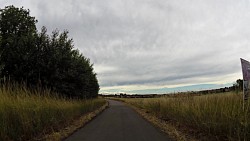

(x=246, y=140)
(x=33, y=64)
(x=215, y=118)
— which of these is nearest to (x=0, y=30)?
(x=33, y=64)

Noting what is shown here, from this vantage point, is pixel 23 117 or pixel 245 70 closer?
pixel 245 70

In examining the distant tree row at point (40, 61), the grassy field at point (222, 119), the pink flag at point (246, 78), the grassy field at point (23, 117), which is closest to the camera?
the grassy field at point (222, 119)

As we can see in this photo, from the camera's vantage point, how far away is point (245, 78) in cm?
→ 970

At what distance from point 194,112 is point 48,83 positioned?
1298 centimetres

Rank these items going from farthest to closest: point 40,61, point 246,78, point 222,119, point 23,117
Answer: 1. point 40,61
2. point 23,117
3. point 246,78
4. point 222,119

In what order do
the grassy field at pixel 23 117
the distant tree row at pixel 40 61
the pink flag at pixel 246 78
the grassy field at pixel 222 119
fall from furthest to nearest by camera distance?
the distant tree row at pixel 40 61, the grassy field at pixel 23 117, the pink flag at pixel 246 78, the grassy field at pixel 222 119

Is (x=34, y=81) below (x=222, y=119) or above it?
above

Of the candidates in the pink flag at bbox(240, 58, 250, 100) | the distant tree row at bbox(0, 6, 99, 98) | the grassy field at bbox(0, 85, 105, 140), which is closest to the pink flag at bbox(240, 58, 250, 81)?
the pink flag at bbox(240, 58, 250, 100)

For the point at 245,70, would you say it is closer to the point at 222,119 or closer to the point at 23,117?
the point at 222,119

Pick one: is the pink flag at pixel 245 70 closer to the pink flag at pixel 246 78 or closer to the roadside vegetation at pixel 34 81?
the pink flag at pixel 246 78

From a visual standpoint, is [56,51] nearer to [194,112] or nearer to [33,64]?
[33,64]

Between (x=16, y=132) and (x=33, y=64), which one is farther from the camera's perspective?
(x=33, y=64)

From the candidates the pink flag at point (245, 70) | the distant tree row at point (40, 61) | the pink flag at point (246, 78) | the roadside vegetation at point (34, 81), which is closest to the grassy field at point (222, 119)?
the pink flag at point (246, 78)

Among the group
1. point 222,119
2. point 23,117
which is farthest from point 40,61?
point 222,119
